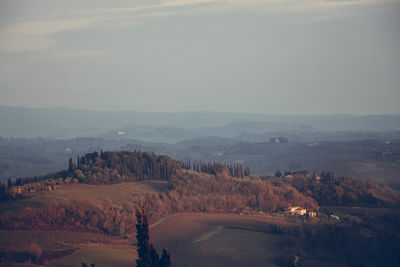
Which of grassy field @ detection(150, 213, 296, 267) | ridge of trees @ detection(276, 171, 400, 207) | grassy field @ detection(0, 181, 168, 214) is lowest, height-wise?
grassy field @ detection(150, 213, 296, 267)

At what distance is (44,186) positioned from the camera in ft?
396

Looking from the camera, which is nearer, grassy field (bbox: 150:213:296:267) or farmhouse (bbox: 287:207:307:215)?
grassy field (bbox: 150:213:296:267)

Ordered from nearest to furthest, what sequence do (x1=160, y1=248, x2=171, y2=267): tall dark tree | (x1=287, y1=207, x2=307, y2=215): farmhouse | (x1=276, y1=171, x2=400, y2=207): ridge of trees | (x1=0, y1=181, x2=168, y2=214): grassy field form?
1. (x1=160, y1=248, x2=171, y2=267): tall dark tree
2. (x1=0, y1=181, x2=168, y2=214): grassy field
3. (x1=287, y1=207, x2=307, y2=215): farmhouse
4. (x1=276, y1=171, x2=400, y2=207): ridge of trees

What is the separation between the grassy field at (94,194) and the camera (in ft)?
350

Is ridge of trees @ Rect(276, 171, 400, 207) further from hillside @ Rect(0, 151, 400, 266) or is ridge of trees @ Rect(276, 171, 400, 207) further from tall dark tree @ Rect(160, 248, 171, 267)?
tall dark tree @ Rect(160, 248, 171, 267)

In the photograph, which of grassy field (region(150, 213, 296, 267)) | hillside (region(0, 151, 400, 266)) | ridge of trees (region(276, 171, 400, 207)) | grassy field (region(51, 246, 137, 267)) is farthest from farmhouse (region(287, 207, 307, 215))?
grassy field (region(51, 246, 137, 267))

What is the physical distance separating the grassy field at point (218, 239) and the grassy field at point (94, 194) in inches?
483

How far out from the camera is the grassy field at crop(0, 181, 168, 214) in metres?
107

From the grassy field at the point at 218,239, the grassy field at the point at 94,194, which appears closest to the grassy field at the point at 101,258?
the grassy field at the point at 218,239

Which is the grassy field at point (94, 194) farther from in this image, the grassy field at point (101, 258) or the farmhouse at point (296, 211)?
the farmhouse at point (296, 211)

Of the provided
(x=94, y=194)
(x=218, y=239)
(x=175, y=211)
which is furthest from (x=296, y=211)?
(x=94, y=194)

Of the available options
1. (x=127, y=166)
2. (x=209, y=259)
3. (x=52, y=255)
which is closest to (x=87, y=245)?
(x=52, y=255)

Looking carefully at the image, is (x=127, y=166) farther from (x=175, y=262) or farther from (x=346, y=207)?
(x=175, y=262)

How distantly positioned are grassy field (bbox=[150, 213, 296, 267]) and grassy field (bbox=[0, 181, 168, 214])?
12.3 metres
